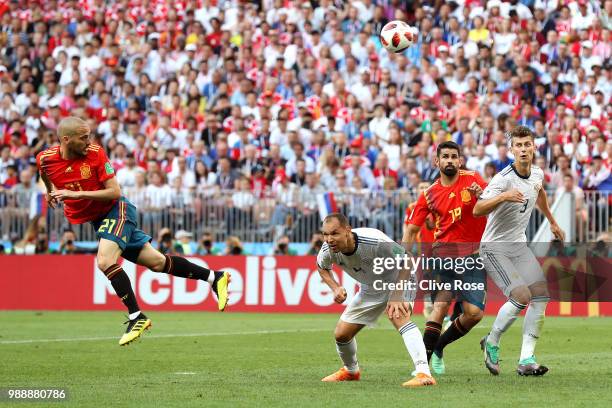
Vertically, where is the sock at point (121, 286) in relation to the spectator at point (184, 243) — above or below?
above

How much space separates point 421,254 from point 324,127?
40.5 ft

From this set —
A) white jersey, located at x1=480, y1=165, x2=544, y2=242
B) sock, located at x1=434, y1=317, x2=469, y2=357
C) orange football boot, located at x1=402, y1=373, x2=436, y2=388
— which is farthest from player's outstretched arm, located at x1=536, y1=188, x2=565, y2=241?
orange football boot, located at x1=402, y1=373, x2=436, y2=388

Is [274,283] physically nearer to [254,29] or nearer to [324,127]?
[324,127]

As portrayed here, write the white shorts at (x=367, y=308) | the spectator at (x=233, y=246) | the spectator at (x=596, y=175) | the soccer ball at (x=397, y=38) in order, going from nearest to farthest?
the white shorts at (x=367, y=308) < the soccer ball at (x=397, y=38) < the spectator at (x=596, y=175) < the spectator at (x=233, y=246)

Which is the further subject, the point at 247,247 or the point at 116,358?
the point at 247,247

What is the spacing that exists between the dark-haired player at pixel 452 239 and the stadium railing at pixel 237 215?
398 inches

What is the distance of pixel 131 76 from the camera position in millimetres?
29219

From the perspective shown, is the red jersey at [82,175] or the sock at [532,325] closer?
the sock at [532,325]

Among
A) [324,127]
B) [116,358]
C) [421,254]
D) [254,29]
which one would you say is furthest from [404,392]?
[254,29]

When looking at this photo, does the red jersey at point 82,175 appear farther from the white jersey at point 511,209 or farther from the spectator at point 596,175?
the spectator at point 596,175

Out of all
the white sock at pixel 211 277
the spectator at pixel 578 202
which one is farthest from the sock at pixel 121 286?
the spectator at pixel 578 202

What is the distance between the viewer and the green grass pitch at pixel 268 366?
9.59m

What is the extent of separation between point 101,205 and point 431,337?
3.58 meters

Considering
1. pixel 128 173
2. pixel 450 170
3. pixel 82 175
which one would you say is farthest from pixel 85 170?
pixel 128 173
